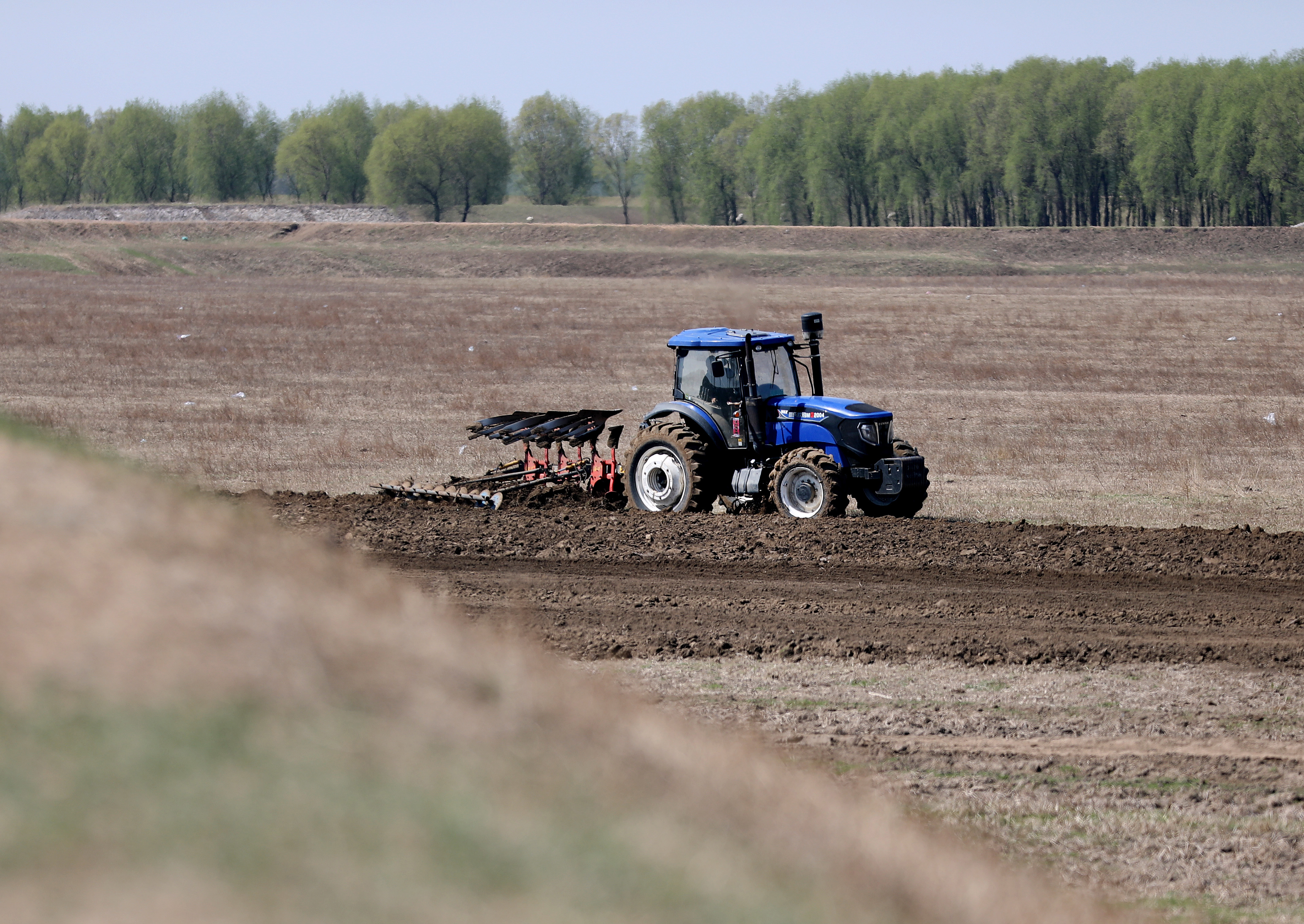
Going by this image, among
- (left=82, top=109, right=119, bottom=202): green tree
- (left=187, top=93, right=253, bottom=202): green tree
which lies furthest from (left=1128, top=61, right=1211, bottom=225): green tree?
(left=82, top=109, right=119, bottom=202): green tree

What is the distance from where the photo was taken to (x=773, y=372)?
14.0 meters

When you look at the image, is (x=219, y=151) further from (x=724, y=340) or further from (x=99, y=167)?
(x=724, y=340)

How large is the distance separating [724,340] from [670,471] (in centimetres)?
160

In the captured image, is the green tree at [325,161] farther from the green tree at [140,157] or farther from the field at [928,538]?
the field at [928,538]

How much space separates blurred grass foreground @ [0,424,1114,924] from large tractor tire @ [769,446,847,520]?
29.4 ft

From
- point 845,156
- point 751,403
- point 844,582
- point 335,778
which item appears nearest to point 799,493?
point 751,403

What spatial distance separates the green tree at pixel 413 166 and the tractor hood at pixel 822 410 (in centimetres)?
10409

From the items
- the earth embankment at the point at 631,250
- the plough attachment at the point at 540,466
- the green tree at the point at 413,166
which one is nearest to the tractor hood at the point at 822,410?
the plough attachment at the point at 540,466

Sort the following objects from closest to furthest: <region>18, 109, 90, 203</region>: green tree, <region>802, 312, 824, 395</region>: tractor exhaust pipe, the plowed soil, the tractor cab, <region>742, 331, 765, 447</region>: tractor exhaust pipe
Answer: the plowed soil
<region>802, 312, 824, 395</region>: tractor exhaust pipe
<region>742, 331, 765, 447</region>: tractor exhaust pipe
the tractor cab
<region>18, 109, 90, 203</region>: green tree

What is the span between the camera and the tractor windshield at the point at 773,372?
13945 mm

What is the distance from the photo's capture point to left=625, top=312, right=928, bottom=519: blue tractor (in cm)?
1347

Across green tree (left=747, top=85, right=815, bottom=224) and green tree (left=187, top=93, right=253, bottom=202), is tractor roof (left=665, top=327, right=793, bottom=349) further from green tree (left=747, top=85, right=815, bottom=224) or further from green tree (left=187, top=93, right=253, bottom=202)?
green tree (left=187, top=93, right=253, bottom=202)

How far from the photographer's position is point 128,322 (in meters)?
38.5

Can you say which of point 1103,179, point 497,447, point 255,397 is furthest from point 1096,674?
→ point 1103,179
